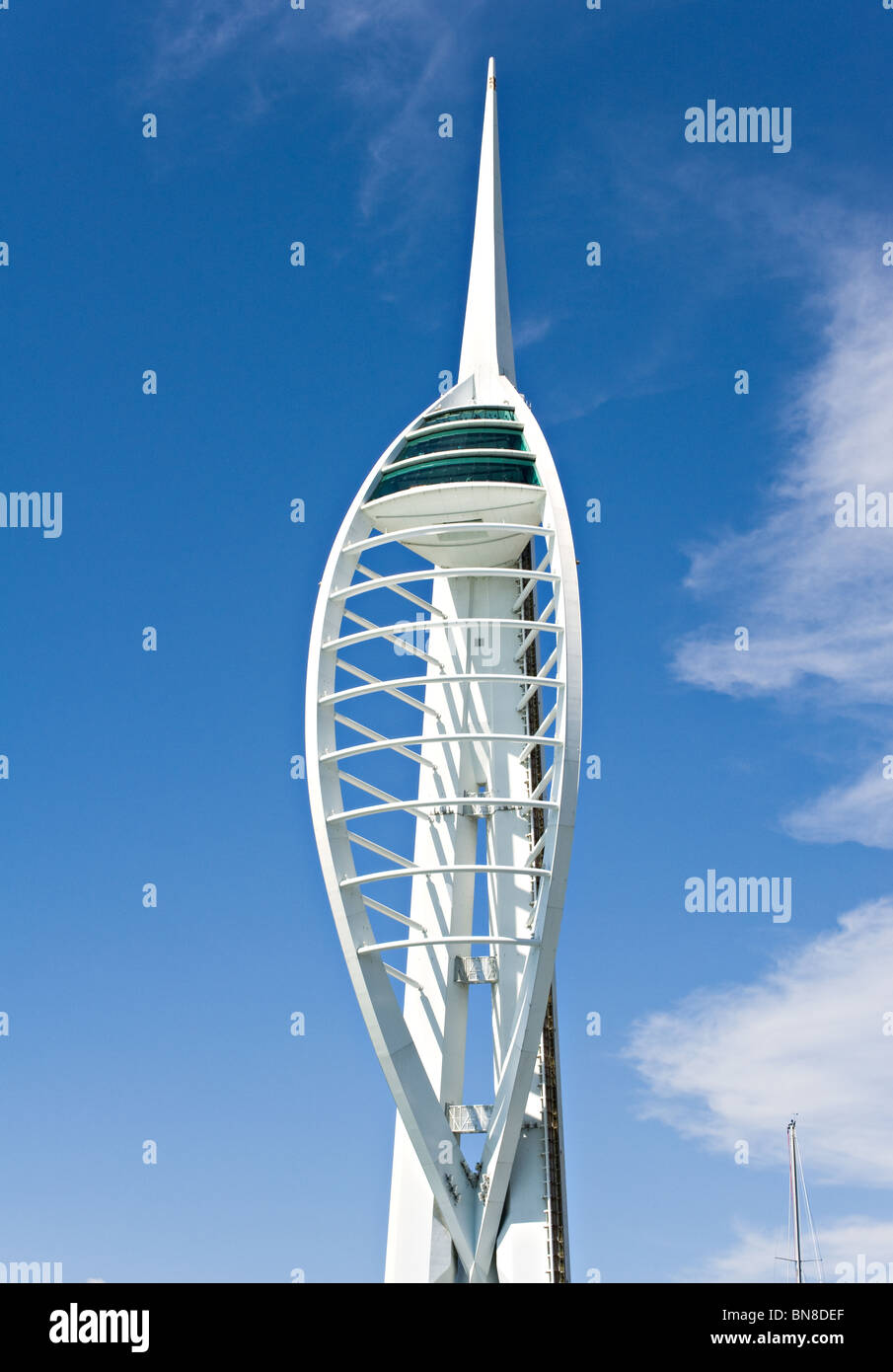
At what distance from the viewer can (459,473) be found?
2362 inches

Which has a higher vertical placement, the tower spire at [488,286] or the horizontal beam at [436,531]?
the tower spire at [488,286]

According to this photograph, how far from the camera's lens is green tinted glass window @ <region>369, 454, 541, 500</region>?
196 ft

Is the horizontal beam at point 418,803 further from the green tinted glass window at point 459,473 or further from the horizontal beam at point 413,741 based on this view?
the green tinted glass window at point 459,473

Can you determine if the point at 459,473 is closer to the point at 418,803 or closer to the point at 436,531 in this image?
the point at 436,531

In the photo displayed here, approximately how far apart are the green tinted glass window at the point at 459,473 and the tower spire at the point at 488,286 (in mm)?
8456

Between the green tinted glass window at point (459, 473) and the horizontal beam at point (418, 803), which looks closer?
the horizontal beam at point (418, 803)

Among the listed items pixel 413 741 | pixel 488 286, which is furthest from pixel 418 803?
pixel 488 286

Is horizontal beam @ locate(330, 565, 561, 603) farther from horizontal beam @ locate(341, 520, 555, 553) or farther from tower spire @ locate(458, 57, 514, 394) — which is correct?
tower spire @ locate(458, 57, 514, 394)

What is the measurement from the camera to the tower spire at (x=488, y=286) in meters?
68.6

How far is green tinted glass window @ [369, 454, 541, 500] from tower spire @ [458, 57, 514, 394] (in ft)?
27.7

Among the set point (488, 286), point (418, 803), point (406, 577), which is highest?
point (488, 286)

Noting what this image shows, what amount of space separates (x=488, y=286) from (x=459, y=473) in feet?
49.6

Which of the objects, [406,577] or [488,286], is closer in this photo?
[406,577]
